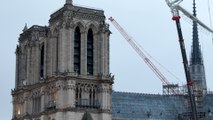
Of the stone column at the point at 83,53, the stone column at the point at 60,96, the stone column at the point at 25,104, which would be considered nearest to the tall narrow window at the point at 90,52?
the stone column at the point at 83,53

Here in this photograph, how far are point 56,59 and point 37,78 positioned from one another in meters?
12.0

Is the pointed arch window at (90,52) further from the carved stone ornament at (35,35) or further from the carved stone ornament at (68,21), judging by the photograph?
the carved stone ornament at (35,35)

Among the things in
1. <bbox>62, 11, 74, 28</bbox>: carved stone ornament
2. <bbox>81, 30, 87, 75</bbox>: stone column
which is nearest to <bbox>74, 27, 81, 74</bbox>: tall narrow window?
<bbox>81, 30, 87, 75</bbox>: stone column

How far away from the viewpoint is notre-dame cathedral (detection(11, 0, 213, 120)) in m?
160

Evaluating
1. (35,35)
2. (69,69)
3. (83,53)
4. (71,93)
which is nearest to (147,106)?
(83,53)

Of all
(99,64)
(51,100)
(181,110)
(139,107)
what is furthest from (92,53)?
(181,110)

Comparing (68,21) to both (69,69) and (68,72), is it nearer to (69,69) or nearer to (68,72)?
(69,69)

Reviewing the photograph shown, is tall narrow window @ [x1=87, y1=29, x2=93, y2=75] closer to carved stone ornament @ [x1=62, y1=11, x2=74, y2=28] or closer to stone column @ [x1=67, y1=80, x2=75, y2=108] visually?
carved stone ornament @ [x1=62, y1=11, x2=74, y2=28]

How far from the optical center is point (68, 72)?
159 metres

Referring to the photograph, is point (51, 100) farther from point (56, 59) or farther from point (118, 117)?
point (118, 117)

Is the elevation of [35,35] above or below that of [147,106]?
above

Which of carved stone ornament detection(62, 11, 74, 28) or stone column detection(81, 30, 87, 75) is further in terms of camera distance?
stone column detection(81, 30, 87, 75)

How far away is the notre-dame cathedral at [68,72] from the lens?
6280 inches

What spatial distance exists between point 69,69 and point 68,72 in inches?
52.9
